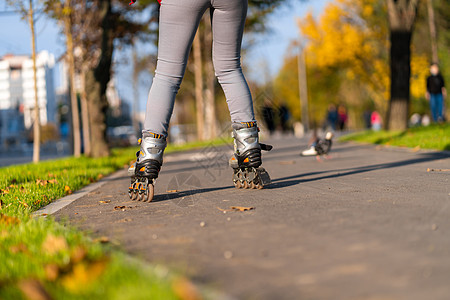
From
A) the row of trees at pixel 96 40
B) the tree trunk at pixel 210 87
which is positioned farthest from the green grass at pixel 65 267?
the tree trunk at pixel 210 87

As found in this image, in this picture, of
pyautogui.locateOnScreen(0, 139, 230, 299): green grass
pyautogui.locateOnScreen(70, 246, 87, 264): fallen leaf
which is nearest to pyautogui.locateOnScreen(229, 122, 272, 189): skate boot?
pyautogui.locateOnScreen(0, 139, 230, 299): green grass

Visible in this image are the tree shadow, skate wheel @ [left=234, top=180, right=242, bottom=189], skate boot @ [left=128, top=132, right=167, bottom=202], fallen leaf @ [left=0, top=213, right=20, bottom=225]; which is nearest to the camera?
fallen leaf @ [left=0, top=213, right=20, bottom=225]

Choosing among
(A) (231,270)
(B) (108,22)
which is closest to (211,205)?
(A) (231,270)

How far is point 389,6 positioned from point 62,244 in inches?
608

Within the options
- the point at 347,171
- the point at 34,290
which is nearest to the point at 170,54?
the point at 347,171

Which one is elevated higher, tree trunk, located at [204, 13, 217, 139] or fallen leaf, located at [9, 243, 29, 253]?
tree trunk, located at [204, 13, 217, 139]

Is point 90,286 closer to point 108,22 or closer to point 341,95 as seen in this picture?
point 108,22

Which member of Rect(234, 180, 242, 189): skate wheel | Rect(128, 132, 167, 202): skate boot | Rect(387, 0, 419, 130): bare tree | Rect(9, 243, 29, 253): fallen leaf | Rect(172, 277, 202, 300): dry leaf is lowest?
Rect(172, 277, 202, 300): dry leaf

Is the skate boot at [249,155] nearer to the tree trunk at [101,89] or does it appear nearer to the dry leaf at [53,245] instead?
the dry leaf at [53,245]

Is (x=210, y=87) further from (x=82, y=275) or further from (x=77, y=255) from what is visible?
(x=82, y=275)

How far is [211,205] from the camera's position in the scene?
13.7 ft

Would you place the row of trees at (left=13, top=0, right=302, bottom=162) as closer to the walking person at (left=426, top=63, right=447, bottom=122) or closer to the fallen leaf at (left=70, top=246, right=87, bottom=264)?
the walking person at (left=426, top=63, right=447, bottom=122)

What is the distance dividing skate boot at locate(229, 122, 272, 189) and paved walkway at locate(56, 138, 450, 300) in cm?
16

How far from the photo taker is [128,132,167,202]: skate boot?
181 inches
